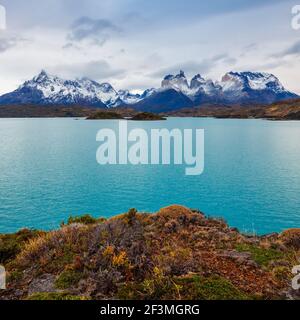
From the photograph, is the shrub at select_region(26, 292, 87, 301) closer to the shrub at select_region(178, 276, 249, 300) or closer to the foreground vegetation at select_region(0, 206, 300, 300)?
the foreground vegetation at select_region(0, 206, 300, 300)

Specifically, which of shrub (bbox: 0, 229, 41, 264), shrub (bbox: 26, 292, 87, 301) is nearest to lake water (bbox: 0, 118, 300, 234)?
shrub (bbox: 0, 229, 41, 264)

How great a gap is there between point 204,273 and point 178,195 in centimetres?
3043

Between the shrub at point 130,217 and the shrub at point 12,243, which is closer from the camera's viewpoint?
the shrub at point 12,243

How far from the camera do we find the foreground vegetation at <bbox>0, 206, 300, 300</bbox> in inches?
397

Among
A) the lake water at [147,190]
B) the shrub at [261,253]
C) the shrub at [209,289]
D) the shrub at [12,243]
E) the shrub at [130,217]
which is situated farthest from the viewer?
the lake water at [147,190]

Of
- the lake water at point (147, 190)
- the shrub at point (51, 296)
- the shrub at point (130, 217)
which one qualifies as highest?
the shrub at point (130, 217)

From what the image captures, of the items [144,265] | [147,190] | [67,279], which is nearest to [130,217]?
[144,265]

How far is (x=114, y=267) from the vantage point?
448 inches

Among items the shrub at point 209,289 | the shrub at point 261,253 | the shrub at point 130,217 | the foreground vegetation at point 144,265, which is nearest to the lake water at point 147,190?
the shrub at point 261,253

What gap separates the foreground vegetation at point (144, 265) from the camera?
10086mm

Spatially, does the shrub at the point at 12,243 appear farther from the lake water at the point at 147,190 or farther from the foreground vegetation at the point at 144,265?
the lake water at the point at 147,190

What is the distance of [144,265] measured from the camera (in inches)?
465

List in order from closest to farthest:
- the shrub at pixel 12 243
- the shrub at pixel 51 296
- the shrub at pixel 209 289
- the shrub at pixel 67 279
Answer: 1. the shrub at pixel 51 296
2. the shrub at pixel 209 289
3. the shrub at pixel 67 279
4. the shrub at pixel 12 243
